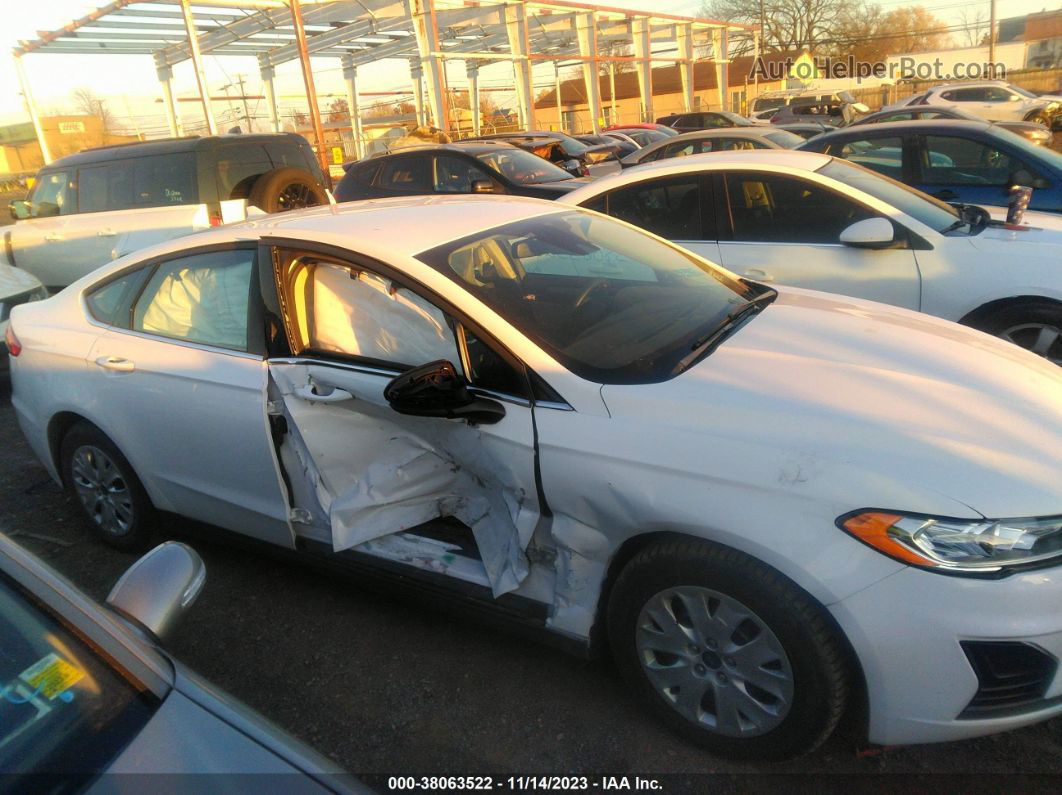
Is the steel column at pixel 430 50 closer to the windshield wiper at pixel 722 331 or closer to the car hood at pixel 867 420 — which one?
the windshield wiper at pixel 722 331

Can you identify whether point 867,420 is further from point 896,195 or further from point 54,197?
point 54,197

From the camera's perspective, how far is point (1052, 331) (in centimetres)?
406

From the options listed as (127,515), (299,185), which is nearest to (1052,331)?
(127,515)

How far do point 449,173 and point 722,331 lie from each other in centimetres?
795

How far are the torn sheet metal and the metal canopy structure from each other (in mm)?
13761

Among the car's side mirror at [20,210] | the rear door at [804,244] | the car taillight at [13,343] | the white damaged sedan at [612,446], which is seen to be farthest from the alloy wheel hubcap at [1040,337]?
the car's side mirror at [20,210]

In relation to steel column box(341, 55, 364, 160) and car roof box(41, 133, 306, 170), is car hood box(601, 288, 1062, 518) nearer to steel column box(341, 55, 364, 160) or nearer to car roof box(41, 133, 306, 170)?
car roof box(41, 133, 306, 170)

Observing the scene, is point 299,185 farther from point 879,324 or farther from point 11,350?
point 879,324

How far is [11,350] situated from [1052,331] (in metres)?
5.40

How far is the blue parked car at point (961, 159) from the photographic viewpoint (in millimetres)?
6031

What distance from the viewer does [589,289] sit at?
2.95 metres

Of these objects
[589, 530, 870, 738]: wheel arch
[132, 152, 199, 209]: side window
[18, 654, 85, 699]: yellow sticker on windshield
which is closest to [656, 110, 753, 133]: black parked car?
[132, 152, 199, 209]: side window

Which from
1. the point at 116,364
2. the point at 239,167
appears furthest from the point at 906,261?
the point at 239,167

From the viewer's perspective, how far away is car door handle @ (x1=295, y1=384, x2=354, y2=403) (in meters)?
2.71
